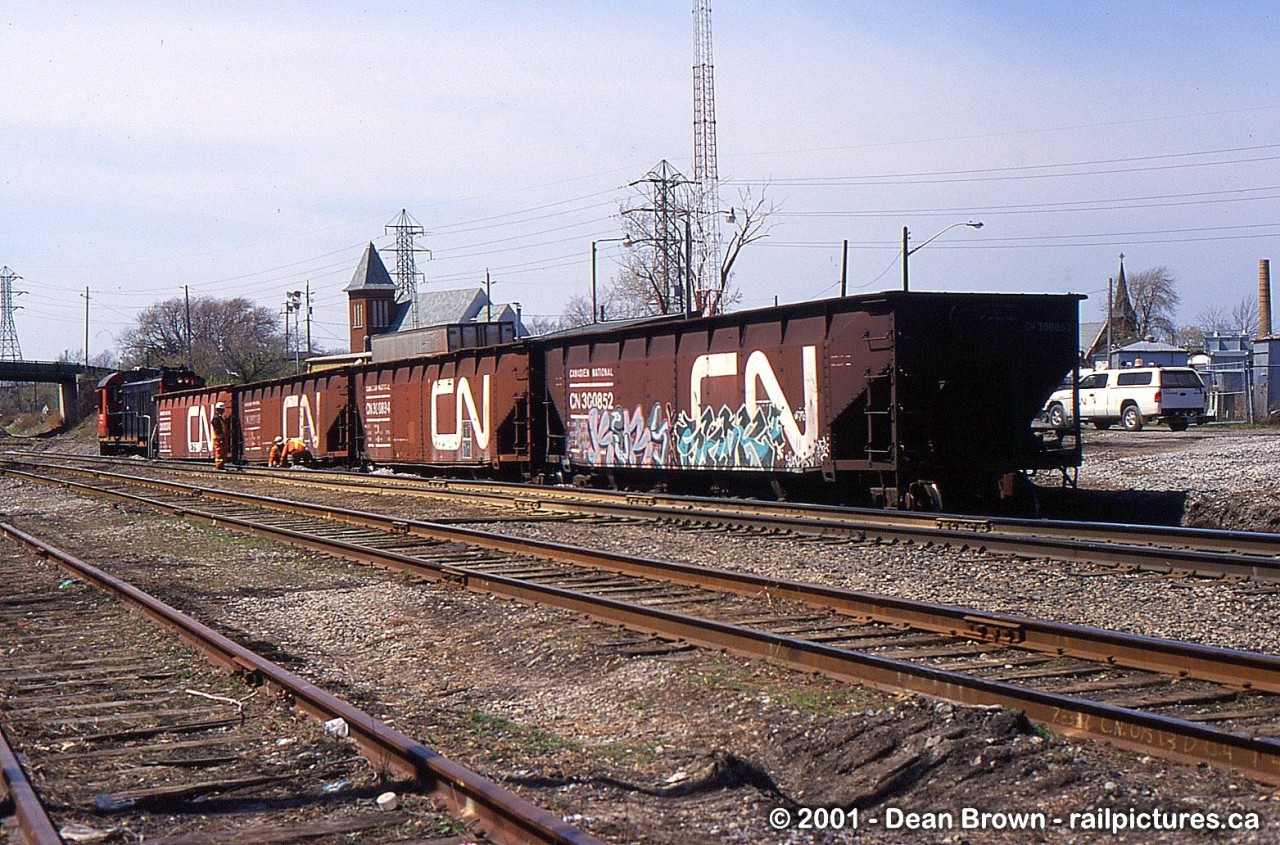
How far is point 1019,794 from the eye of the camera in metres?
4.73

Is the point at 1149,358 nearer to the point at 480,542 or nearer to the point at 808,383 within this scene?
the point at 808,383

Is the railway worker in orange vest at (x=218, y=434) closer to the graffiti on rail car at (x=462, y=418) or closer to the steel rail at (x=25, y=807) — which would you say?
the graffiti on rail car at (x=462, y=418)

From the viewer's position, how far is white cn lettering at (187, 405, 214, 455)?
126 ft

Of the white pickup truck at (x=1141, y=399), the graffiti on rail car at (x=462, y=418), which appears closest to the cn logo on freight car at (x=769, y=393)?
the graffiti on rail car at (x=462, y=418)

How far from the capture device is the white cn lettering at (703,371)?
57.4 ft

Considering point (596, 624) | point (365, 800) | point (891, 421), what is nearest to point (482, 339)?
point (891, 421)

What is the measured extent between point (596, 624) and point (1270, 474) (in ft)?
47.0

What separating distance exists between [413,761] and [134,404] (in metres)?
47.7

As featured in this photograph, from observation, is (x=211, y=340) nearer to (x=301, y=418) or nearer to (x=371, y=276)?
(x=371, y=276)

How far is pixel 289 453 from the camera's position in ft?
108

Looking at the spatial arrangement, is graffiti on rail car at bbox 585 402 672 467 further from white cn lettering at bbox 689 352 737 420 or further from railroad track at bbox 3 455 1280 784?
railroad track at bbox 3 455 1280 784

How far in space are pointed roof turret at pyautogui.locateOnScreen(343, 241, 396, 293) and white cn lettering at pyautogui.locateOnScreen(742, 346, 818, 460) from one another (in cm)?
10330

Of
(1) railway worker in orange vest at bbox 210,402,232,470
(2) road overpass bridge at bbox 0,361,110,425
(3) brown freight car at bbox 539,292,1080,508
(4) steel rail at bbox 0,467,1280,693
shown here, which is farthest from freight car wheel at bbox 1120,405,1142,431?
(2) road overpass bridge at bbox 0,361,110,425

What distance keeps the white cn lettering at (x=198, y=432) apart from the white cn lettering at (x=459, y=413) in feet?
51.2
